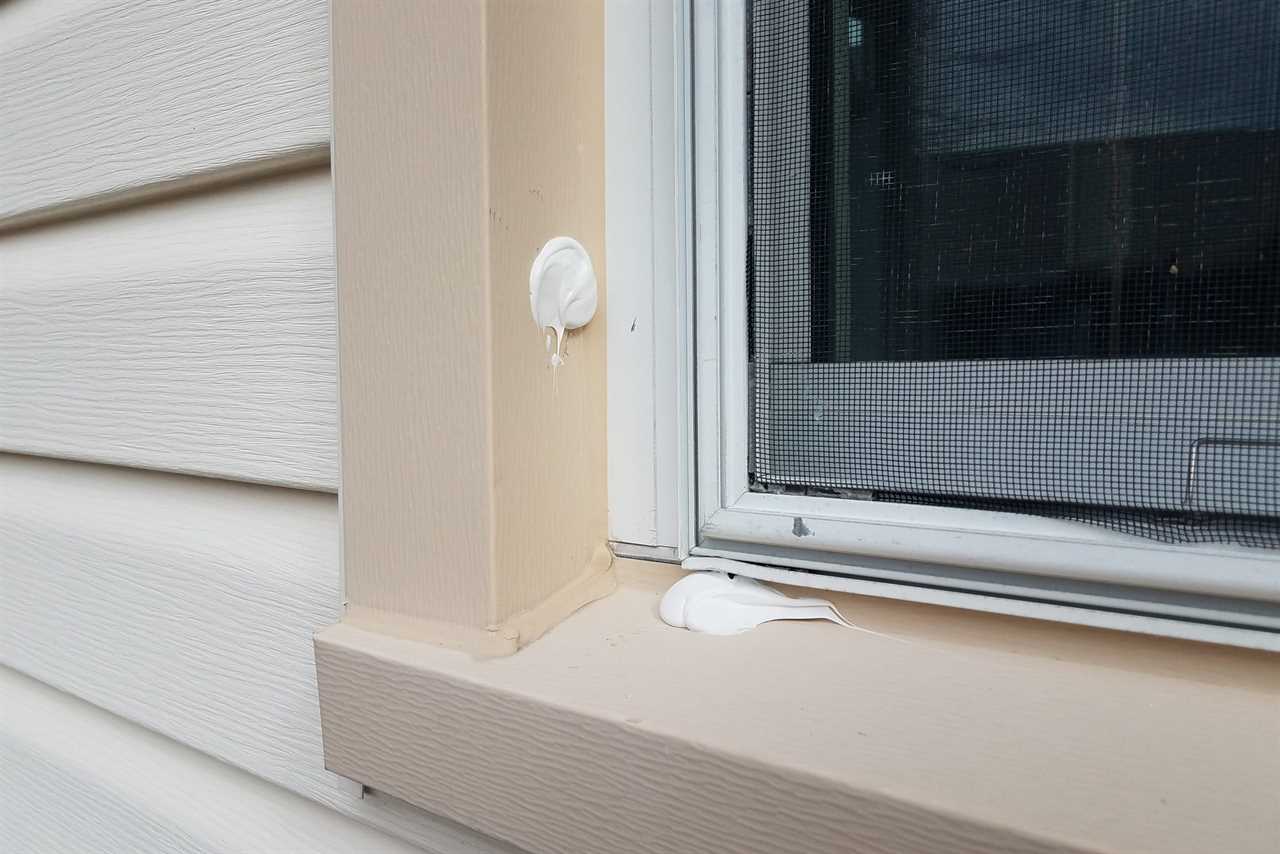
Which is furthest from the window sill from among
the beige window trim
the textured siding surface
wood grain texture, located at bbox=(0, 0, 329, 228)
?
wood grain texture, located at bbox=(0, 0, 329, 228)

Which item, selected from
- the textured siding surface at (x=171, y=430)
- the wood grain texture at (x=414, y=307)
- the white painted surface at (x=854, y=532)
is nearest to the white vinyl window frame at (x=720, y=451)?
the white painted surface at (x=854, y=532)

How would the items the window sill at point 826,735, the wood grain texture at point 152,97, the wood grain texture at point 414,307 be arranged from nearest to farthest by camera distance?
the window sill at point 826,735 → the wood grain texture at point 414,307 → the wood grain texture at point 152,97

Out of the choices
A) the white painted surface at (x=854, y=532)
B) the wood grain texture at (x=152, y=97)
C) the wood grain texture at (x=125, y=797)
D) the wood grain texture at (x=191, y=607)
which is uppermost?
the wood grain texture at (x=152, y=97)

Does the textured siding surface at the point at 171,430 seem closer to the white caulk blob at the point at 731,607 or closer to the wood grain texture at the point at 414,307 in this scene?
the wood grain texture at the point at 414,307

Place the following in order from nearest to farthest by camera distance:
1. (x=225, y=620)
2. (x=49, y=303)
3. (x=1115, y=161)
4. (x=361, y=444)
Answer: (x=1115, y=161)
(x=361, y=444)
(x=225, y=620)
(x=49, y=303)

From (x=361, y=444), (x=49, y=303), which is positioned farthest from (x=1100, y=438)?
(x=49, y=303)

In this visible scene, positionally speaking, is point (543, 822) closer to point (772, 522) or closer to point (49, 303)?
point (772, 522)

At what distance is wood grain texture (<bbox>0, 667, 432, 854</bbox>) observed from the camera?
606 mm

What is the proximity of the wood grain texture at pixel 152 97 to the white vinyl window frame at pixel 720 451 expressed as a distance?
0.24 m

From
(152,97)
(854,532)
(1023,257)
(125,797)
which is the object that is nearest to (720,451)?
(854,532)

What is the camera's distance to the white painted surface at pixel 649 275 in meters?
0.46

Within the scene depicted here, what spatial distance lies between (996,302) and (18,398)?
0.95 m

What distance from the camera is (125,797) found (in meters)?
0.73

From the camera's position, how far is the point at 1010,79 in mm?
377
